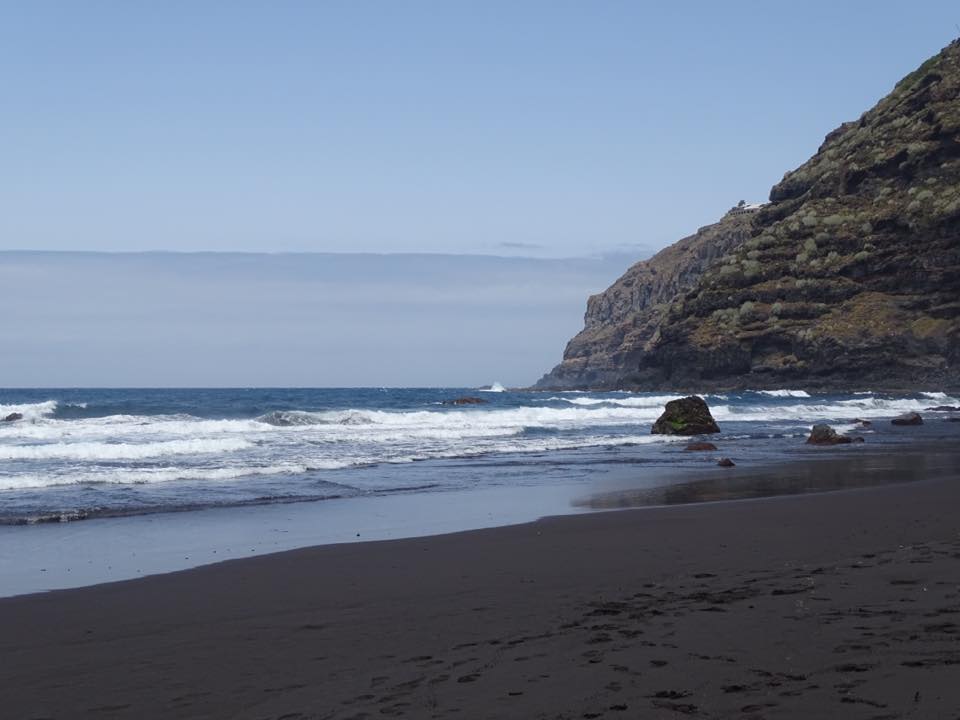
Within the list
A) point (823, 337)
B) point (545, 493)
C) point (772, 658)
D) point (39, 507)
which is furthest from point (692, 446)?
point (823, 337)

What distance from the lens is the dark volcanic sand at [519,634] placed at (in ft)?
16.7

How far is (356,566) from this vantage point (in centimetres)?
966

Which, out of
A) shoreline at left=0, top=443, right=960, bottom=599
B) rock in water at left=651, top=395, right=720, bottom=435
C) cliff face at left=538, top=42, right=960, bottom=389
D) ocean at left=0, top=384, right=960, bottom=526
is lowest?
shoreline at left=0, top=443, right=960, bottom=599

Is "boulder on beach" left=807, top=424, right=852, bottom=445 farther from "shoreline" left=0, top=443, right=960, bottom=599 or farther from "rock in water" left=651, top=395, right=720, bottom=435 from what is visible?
"shoreline" left=0, top=443, right=960, bottom=599

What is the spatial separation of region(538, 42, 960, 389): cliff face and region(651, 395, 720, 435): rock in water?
174 ft

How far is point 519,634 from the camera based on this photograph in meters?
6.55

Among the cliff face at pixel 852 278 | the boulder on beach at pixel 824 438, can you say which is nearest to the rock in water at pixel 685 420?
the boulder on beach at pixel 824 438

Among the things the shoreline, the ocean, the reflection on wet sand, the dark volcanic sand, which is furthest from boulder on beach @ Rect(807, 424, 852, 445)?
the dark volcanic sand

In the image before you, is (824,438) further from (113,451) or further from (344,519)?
(113,451)

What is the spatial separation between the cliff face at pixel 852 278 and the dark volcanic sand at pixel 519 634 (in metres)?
79.1

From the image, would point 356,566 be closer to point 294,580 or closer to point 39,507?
point 294,580

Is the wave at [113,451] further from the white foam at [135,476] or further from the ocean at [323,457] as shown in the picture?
the white foam at [135,476]

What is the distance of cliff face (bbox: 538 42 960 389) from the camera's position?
83562mm

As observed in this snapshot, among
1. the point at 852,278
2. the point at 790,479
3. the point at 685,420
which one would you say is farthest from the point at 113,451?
the point at 852,278
